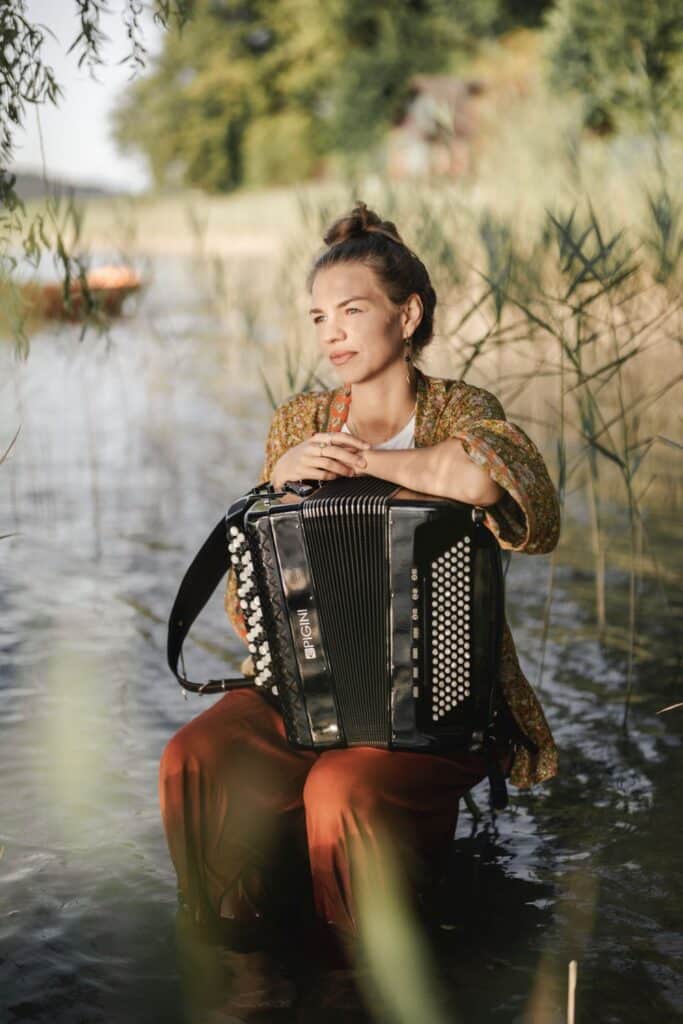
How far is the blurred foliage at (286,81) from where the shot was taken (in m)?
47.0

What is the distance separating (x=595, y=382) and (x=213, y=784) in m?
6.80

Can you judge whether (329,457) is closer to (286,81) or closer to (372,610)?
(372,610)

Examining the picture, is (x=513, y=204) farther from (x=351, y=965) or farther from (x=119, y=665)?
(x=351, y=965)

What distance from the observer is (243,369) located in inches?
529

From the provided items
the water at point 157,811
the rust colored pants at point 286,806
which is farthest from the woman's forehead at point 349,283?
the water at point 157,811

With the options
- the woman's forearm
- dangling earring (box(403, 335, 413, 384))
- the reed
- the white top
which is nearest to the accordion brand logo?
the woman's forearm

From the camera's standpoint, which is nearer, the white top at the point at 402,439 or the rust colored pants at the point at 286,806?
the rust colored pants at the point at 286,806

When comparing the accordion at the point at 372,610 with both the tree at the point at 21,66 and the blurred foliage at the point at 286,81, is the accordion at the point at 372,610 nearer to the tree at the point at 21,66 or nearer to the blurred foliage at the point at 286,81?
the tree at the point at 21,66

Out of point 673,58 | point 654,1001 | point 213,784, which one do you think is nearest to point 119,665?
point 213,784

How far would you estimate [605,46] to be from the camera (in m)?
31.8

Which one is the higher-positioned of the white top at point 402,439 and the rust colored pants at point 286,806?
the white top at point 402,439

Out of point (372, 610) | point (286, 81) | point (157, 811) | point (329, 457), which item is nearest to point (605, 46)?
point (286, 81)

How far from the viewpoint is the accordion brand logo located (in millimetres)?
2887

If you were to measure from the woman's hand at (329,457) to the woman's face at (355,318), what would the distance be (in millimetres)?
255
